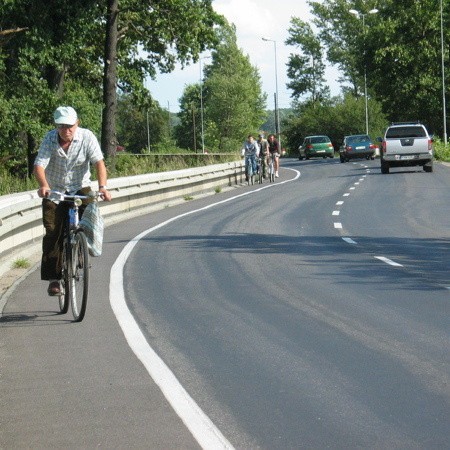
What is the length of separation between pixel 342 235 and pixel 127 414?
13.3 metres

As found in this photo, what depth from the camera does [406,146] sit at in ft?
144

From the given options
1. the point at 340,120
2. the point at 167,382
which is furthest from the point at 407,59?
the point at 167,382

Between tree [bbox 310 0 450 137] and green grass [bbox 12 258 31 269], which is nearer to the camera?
green grass [bbox 12 258 31 269]

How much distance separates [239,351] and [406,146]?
36.1 m

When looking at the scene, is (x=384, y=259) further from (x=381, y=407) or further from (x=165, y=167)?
(x=165, y=167)

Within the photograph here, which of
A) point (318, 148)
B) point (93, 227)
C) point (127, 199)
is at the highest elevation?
point (93, 227)

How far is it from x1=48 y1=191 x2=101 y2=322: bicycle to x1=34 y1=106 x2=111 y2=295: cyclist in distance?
0.08 m

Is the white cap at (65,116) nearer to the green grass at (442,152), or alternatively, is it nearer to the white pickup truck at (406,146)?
the white pickup truck at (406,146)

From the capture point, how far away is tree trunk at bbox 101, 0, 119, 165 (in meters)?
41.4

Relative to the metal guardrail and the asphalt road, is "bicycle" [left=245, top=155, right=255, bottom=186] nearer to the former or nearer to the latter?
the metal guardrail

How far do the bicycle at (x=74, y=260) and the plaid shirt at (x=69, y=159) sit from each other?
0.16 m

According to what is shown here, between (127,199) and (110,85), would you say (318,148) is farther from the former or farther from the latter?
(127,199)

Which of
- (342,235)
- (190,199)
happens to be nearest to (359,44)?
(190,199)

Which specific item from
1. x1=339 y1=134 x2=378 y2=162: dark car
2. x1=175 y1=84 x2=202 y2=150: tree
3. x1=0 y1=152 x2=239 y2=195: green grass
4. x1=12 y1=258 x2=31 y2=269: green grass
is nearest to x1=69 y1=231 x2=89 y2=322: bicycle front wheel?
x1=12 y1=258 x2=31 y2=269: green grass
